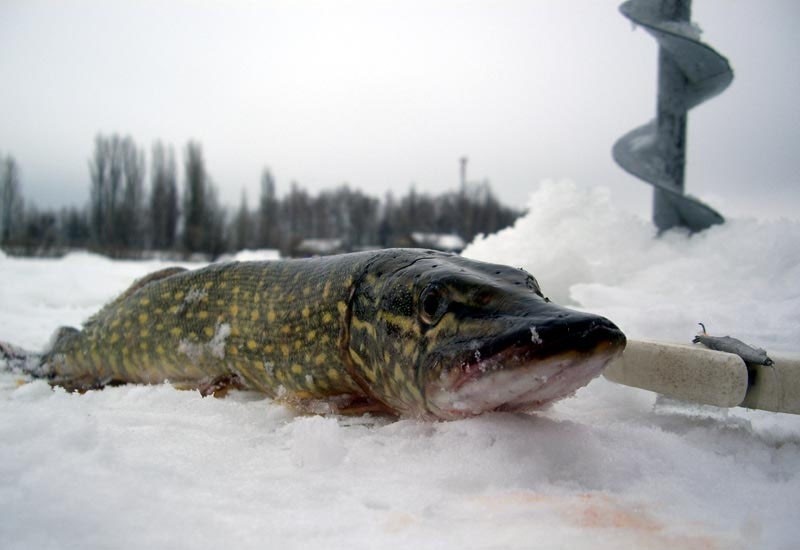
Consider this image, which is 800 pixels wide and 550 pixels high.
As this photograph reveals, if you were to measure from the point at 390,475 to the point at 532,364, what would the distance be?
400mm

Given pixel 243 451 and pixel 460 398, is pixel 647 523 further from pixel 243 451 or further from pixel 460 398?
pixel 243 451

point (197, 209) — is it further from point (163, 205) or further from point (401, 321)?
point (401, 321)

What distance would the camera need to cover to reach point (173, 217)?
29.1 metres

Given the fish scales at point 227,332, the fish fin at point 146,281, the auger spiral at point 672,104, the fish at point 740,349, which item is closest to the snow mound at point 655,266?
the auger spiral at point 672,104

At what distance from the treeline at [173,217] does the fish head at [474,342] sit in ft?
75.6

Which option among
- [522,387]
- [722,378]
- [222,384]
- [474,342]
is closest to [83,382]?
[222,384]

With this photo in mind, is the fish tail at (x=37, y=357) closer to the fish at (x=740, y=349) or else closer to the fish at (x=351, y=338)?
the fish at (x=351, y=338)

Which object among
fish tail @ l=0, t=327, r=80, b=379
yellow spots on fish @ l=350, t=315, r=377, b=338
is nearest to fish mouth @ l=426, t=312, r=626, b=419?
yellow spots on fish @ l=350, t=315, r=377, b=338

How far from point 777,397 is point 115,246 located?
30.5m

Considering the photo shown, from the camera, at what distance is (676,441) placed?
4.45 feet

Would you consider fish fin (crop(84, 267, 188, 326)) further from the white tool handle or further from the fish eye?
the white tool handle

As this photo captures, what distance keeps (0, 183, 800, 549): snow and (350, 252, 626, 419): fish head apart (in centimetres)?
9

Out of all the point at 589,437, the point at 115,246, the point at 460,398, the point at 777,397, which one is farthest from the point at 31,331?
the point at 115,246

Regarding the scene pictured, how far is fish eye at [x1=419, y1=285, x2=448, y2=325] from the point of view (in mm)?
1432
